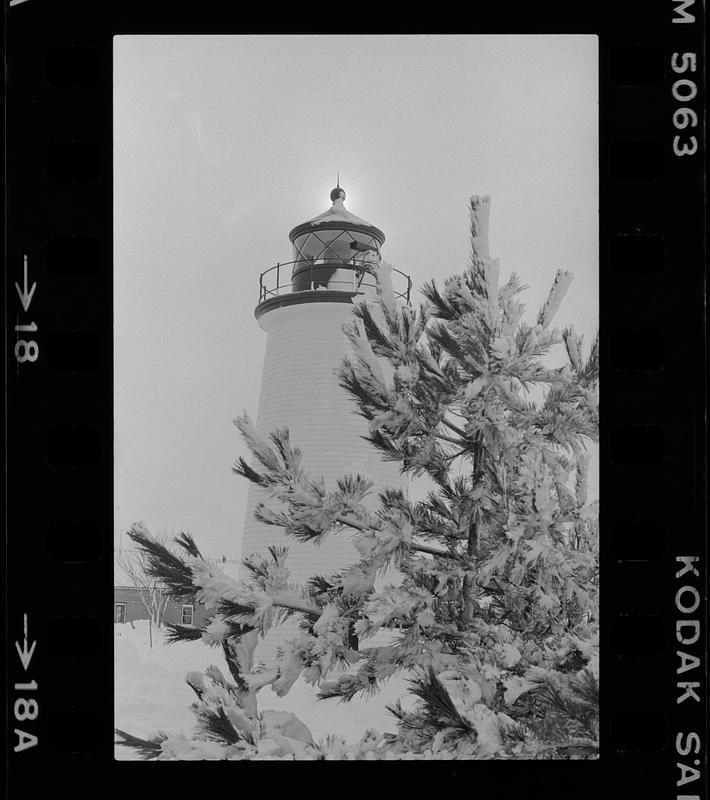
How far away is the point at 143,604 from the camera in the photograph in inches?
110

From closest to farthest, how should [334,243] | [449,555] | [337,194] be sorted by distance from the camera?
1. [334,243]
2. [337,194]
3. [449,555]

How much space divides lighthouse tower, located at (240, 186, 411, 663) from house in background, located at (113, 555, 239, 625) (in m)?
0.09

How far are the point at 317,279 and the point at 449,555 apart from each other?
1.07 meters

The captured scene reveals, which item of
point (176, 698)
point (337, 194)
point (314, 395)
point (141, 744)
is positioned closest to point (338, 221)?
point (337, 194)

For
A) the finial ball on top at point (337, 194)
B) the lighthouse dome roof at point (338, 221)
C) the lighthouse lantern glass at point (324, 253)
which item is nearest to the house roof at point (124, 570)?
the lighthouse lantern glass at point (324, 253)

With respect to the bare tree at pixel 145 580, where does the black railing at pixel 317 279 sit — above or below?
above

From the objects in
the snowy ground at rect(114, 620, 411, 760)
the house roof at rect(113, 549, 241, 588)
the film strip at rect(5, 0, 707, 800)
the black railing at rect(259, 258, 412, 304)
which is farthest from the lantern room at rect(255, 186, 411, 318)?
the snowy ground at rect(114, 620, 411, 760)

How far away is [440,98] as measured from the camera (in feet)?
9.42

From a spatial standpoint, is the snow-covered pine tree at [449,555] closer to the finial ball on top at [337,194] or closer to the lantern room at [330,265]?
the lantern room at [330,265]
